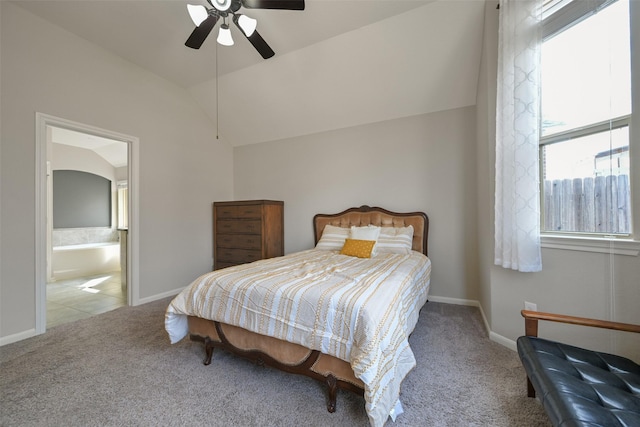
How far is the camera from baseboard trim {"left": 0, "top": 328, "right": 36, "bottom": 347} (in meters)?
2.23

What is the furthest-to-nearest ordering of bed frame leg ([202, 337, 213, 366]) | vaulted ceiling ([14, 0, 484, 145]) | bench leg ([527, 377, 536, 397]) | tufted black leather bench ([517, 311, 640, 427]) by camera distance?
1. vaulted ceiling ([14, 0, 484, 145])
2. bed frame leg ([202, 337, 213, 366])
3. bench leg ([527, 377, 536, 397])
4. tufted black leather bench ([517, 311, 640, 427])

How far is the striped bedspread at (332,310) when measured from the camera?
1.26m

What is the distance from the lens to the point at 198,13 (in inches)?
78.2

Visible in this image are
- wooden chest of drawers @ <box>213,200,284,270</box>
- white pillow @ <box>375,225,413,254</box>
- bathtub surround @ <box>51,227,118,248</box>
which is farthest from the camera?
bathtub surround @ <box>51,227,118,248</box>

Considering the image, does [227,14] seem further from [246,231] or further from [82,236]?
[82,236]

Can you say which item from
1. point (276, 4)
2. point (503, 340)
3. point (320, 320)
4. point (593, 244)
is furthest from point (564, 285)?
point (276, 4)

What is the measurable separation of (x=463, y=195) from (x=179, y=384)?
3.34m

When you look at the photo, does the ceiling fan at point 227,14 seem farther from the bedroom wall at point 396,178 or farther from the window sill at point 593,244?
the window sill at point 593,244

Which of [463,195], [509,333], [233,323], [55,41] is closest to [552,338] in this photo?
[509,333]

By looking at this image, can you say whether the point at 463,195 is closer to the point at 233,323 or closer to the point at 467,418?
the point at 467,418

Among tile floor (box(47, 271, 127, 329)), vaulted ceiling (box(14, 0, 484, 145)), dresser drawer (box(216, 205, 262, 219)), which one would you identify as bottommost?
tile floor (box(47, 271, 127, 329))

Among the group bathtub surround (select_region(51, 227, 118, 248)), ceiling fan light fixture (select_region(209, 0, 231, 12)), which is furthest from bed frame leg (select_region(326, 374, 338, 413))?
bathtub surround (select_region(51, 227, 118, 248))

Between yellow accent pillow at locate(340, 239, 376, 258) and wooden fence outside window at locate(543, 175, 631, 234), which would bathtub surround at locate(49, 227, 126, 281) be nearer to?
yellow accent pillow at locate(340, 239, 376, 258)

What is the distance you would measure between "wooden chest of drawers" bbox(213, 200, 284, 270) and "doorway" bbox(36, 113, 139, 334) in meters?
1.19
